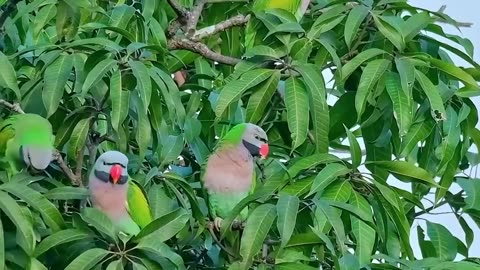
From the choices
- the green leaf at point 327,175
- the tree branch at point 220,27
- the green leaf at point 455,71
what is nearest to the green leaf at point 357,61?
the green leaf at point 455,71

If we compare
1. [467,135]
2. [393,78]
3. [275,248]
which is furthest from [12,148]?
[467,135]

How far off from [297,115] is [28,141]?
42 cm

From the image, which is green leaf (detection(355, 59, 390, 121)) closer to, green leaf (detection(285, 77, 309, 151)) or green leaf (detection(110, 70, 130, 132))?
green leaf (detection(285, 77, 309, 151))

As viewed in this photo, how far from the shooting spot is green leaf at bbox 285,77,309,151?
1.52 metres

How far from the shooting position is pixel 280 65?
1615 millimetres

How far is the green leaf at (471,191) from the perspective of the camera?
65.6 inches

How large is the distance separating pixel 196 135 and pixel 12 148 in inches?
12.9

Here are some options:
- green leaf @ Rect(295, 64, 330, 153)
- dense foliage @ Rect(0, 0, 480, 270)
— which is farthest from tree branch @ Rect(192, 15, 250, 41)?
green leaf @ Rect(295, 64, 330, 153)

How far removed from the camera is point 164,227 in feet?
4.37

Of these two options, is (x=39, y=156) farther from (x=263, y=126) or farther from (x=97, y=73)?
(x=263, y=126)

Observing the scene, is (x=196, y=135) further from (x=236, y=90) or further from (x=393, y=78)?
(x=393, y=78)

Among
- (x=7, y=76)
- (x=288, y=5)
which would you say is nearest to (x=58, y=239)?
(x=7, y=76)

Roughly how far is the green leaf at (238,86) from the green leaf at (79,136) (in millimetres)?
211

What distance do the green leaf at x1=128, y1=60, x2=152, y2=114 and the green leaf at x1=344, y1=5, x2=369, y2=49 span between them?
0.36m
